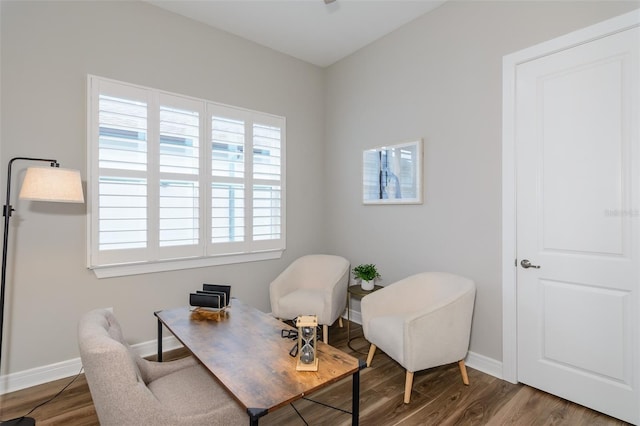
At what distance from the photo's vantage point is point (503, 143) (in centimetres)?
240

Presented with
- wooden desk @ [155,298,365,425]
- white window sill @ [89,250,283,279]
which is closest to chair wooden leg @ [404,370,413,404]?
wooden desk @ [155,298,365,425]

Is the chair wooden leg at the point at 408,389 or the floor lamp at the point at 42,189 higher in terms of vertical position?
the floor lamp at the point at 42,189

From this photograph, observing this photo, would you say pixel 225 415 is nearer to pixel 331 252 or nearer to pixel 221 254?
pixel 221 254

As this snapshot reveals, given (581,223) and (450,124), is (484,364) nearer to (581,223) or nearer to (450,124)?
(581,223)

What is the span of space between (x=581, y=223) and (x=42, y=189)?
11.4 ft

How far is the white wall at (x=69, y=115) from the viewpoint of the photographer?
2252 mm

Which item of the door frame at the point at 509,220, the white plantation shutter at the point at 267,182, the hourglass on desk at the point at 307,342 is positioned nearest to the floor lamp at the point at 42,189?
the white plantation shutter at the point at 267,182

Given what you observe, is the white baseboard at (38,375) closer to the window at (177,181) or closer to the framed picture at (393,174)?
the window at (177,181)

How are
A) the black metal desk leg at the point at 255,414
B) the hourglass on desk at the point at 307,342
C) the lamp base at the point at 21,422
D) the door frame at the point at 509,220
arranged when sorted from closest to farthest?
the black metal desk leg at the point at 255,414 → the hourglass on desk at the point at 307,342 → the lamp base at the point at 21,422 → the door frame at the point at 509,220

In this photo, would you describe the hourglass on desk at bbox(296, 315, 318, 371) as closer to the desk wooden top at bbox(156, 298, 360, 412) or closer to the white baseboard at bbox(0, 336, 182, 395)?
the desk wooden top at bbox(156, 298, 360, 412)

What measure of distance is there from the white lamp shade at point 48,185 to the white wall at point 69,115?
43 cm

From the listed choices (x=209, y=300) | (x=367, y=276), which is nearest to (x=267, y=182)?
(x=367, y=276)

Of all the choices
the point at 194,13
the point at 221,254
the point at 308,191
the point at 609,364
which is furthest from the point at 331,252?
the point at 194,13

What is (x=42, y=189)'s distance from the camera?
1.97 m
